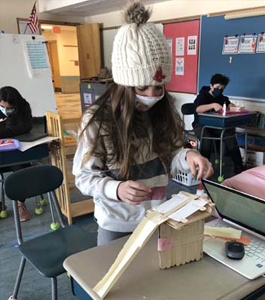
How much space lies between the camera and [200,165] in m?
0.97

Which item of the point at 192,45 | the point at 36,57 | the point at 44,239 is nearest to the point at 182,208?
the point at 44,239

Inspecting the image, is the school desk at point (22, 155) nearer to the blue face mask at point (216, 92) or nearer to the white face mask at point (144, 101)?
the white face mask at point (144, 101)

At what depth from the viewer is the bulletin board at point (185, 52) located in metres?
4.41

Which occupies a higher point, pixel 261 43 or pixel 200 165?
pixel 261 43

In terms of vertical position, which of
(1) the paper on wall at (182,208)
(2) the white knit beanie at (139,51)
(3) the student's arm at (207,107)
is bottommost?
(3) the student's arm at (207,107)

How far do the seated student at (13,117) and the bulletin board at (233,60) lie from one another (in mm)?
2606

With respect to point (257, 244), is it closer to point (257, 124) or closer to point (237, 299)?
point (237, 299)

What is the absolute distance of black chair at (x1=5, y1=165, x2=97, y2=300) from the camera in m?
1.42

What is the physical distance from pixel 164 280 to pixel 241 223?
1.23 ft

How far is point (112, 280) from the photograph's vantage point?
75cm

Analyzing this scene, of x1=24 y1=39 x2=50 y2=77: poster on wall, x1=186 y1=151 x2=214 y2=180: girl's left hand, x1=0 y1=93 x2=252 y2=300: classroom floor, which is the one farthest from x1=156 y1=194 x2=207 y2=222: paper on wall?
x1=24 y1=39 x2=50 y2=77: poster on wall

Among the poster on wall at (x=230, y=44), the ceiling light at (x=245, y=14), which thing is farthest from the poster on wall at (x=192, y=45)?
the ceiling light at (x=245, y=14)

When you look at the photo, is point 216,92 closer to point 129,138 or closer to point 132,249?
point 129,138

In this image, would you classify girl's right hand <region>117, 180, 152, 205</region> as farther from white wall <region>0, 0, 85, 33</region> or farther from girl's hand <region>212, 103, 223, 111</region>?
white wall <region>0, 0, 85, 33</region>
